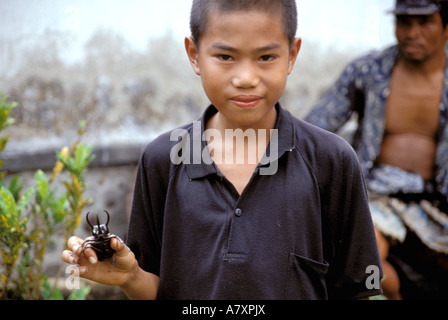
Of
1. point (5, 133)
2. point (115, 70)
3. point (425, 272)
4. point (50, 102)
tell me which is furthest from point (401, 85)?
point (5, 133)

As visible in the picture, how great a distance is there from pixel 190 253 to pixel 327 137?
531 mm

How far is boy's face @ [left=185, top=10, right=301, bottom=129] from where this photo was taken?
1413 mm

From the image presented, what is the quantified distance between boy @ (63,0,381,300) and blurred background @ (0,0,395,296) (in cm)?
221

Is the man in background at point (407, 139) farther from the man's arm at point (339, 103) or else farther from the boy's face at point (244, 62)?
the boy's face at point (244, 62)

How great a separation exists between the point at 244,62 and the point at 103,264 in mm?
666

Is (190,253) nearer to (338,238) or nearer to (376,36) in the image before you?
(338,238)

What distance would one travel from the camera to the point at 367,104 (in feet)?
11.5

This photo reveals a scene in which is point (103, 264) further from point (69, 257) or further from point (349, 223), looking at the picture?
point (349, 223)

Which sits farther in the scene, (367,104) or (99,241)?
(367,104)

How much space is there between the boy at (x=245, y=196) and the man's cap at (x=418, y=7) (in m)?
1.99

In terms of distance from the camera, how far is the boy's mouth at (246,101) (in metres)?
1.45

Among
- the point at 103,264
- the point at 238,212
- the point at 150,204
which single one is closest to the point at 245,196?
the point at 238,212

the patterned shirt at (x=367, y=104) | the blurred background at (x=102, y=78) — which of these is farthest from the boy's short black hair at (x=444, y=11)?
the blurred background at (x=102, y=78)

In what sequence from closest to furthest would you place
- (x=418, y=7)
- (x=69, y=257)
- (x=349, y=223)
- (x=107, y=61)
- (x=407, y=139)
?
(x=69, y=257) → (x=349, y=223) → (x=418, y=7) → (x=407, y=139) → (x=107, y=61)
